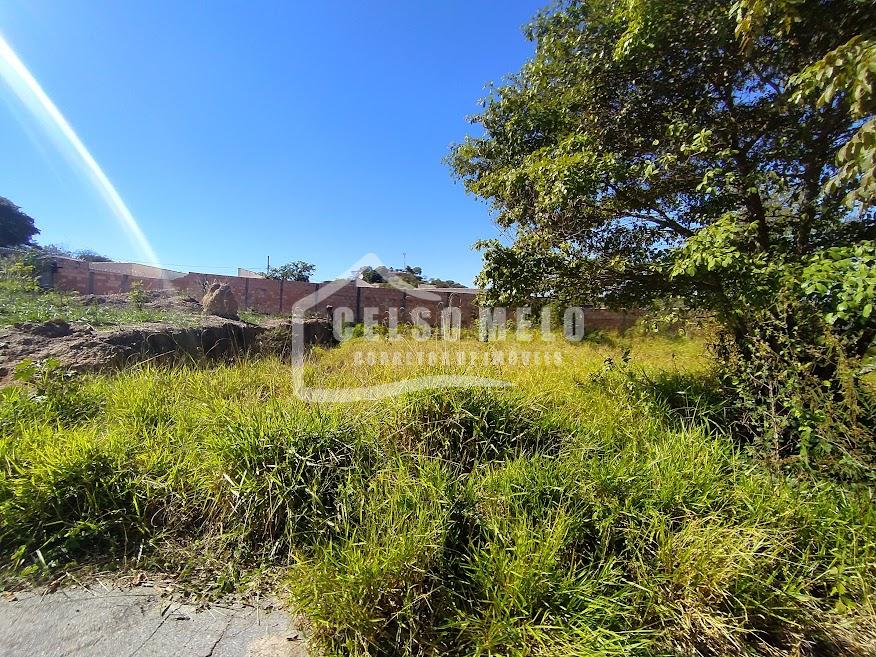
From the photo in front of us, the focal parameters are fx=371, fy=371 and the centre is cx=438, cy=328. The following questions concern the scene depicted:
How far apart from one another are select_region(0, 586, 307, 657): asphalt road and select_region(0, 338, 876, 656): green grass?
17 cm

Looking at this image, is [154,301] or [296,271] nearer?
[154,301]

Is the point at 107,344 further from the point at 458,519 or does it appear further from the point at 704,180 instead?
the point at 704,180

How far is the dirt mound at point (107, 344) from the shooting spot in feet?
12.1

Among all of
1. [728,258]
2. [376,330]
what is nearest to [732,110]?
[728,258]

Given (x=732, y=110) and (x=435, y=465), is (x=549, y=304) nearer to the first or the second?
(x=732, y=110)

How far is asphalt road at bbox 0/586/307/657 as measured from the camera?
1.43 metres

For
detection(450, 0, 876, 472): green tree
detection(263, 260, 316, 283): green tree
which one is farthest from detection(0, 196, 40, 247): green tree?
detection(450, 0, 876, 472): green tree

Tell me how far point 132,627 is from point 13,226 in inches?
1627

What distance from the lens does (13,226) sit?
27.8m

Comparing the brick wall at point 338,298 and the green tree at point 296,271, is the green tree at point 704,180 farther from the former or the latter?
the green tree at point 296,271

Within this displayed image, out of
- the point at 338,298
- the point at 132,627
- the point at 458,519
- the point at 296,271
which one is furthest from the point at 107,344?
the point at 296,271

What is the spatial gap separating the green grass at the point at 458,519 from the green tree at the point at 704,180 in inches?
35.5

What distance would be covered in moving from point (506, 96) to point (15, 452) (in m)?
5.07

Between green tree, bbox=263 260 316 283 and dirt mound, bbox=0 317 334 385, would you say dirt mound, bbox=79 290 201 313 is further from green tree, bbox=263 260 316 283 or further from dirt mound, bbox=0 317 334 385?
green tree, bbox=263 260 316 283
